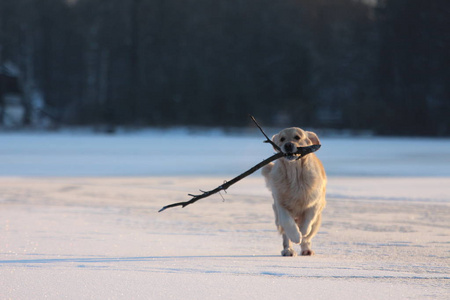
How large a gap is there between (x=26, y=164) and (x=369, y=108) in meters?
28.1

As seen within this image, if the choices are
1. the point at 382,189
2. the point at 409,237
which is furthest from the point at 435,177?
the point at 409,237

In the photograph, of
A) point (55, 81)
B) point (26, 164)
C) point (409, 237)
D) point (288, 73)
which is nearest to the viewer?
point (409, 237)

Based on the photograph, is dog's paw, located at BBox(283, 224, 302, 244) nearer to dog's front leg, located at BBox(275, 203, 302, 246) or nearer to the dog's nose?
dog's front leg, located at BBox(275, 203, 302, 246)

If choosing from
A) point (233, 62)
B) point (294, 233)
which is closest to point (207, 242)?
point (294, 233)

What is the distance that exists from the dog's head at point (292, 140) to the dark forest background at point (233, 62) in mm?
34870

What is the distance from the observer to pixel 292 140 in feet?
19.7

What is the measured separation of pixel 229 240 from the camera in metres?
6.38

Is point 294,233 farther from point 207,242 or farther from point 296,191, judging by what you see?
point 207,242

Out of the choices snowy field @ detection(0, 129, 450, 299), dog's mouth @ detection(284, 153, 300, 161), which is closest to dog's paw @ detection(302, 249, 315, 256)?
snowy field @ detection(0, 129, 450, 299)

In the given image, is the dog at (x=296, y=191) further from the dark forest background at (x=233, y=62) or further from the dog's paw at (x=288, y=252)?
the dark forest background at (x=233, y=62)

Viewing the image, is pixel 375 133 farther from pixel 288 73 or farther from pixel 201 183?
pixel 201 183

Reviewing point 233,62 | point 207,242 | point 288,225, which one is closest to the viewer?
point 288,225

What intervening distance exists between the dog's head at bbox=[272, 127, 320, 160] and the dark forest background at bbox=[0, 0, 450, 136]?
34870 millimetres

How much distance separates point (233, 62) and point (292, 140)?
144ft
